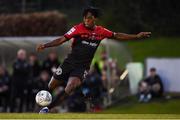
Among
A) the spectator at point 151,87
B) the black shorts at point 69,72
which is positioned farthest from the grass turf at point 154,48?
the black shorts at point 69,72

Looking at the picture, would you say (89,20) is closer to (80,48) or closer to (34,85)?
(80,48)

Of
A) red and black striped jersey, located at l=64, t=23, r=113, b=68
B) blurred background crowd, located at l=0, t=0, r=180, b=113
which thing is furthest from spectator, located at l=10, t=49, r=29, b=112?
red and black striped jersey, located at l=64, t=23, r=113, b=68

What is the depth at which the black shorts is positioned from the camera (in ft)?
70.0

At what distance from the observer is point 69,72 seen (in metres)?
21.5

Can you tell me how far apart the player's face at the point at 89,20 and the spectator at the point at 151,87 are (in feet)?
32.7

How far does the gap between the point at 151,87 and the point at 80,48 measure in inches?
393

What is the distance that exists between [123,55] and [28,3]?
1457cm

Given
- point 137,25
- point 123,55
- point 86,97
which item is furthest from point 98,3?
point 86,97

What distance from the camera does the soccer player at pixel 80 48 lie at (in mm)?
21078

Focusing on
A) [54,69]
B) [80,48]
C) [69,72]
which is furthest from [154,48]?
[80,48]

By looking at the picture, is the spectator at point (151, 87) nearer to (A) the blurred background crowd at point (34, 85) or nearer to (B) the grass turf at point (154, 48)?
(A) the blurred background crowd at point (34, 85)

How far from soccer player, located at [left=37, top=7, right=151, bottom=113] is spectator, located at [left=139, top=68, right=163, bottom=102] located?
Result: 31.1 feet

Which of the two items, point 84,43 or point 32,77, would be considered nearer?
point 84,43

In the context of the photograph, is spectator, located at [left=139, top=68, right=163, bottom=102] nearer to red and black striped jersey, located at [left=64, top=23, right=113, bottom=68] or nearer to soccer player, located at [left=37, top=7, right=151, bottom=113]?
soccer player, located at [left=37, top=7, right=151, bottom=113]
